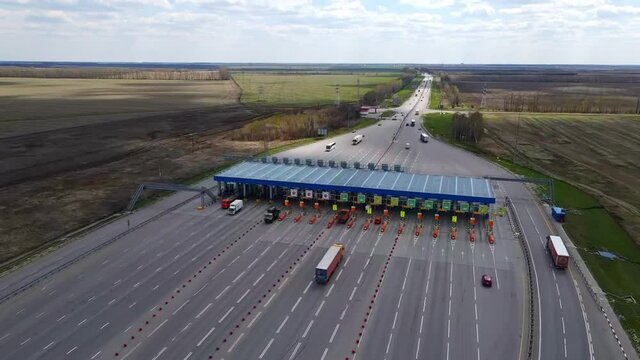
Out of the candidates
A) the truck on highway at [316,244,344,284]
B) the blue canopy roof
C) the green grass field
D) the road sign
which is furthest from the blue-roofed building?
the truck on highway at [316,244,344,284]

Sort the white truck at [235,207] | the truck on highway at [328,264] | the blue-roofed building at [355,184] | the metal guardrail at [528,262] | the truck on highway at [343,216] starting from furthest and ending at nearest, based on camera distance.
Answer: the white truck at [235,207], the blue-roofed building at [355,184], the truck on highway at [343,216], the truck on highway at [328,264], the metal guardrail at [528,262]

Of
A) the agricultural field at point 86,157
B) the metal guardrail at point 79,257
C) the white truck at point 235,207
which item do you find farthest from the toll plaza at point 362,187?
the agricultural field at point 86,157

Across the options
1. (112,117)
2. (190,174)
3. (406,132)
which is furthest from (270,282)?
(112,117)

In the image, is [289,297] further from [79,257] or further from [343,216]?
[79,257]

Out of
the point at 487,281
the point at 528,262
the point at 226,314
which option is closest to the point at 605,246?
the point at 528,262

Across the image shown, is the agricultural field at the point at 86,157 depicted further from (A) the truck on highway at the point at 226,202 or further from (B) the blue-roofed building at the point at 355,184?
(B) the blue-roofed building at the point at 355,184

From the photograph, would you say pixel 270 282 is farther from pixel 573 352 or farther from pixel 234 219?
pixel 573 352
